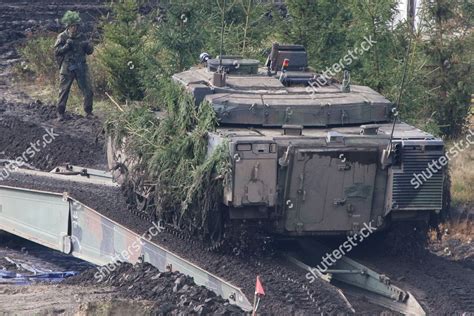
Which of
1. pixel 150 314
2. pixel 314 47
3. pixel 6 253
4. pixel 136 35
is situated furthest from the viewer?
pixel 136 35

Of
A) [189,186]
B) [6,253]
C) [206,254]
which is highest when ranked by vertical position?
[189,186]

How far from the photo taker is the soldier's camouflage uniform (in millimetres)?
21875

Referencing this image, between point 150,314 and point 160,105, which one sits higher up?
point 160,105

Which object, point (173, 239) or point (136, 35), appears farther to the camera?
point (136, 35)

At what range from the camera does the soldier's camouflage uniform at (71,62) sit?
2188cm

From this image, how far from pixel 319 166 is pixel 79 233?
3631 millimetres

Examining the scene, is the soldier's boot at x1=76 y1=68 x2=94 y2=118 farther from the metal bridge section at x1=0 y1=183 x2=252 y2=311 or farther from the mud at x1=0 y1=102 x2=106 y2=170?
the metal bridge section at x1=0 y1=183 x2=252 y2=311

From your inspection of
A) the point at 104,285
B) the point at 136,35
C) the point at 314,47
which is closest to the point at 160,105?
the point at 104,285

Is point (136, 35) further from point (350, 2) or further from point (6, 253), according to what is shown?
point (6, 253)

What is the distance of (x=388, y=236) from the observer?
13.6 metres

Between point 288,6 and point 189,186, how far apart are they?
8.12 metres

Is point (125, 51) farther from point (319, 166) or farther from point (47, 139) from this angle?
point (319, 166)

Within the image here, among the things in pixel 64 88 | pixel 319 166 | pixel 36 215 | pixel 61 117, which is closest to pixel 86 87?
pixel 64 88

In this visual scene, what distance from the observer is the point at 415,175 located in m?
12.8
